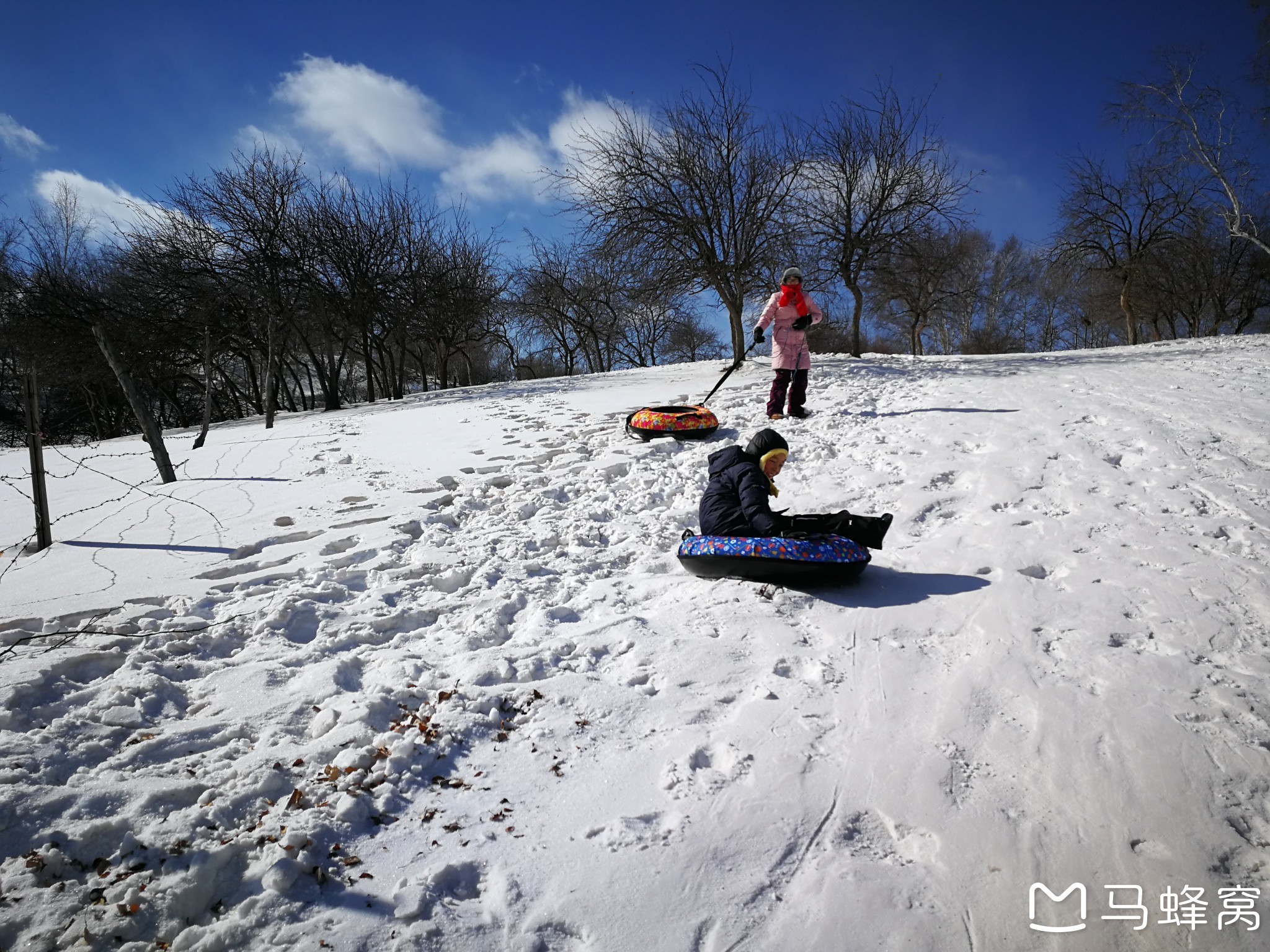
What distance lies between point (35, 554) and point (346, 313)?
1586cm

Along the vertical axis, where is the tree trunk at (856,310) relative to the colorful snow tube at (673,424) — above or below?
above

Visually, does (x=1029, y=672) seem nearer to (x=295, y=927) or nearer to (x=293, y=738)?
(x=295, y=927)

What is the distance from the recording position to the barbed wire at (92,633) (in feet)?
9.77

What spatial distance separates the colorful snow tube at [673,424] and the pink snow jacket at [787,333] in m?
1.23

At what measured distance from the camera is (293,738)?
2.62 meters

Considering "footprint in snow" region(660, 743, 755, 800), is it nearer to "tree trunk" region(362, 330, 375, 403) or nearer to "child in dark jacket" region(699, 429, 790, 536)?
"child in dark jacket" region(699, 429, 790, 536)

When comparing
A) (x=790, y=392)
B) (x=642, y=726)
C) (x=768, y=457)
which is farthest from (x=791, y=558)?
(x=790, y=392)

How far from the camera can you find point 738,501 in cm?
413

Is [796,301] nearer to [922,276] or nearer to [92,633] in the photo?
[92,633]

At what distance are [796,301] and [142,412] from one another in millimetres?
7957

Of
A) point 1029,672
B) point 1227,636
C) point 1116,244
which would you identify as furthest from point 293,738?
point 1116,244

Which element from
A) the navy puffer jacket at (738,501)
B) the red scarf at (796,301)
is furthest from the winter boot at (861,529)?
the red scarf at (796,301)

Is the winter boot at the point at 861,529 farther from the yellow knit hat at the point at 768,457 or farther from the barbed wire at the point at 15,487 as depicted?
the barbed wire at the point at 15,487

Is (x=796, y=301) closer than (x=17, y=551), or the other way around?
(x=17, y=551)
